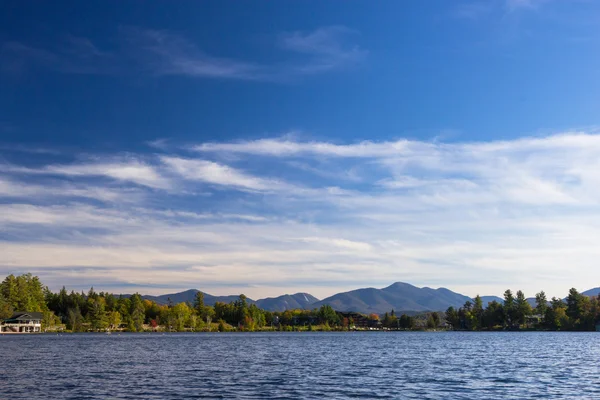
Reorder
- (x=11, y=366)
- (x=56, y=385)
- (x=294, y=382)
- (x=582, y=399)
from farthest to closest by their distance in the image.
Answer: (x=11, y=366)
(x=294, y=382)
(x=56, y=385)
(x=582, y=399)

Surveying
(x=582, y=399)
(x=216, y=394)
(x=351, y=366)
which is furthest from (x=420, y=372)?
(x=216, y=394)

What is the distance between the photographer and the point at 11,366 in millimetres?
73625

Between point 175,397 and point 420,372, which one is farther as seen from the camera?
point 420,372

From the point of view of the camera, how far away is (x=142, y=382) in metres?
57.1

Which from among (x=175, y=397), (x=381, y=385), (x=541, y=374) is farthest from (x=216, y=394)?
(x=541, y=374)

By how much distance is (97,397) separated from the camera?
46812 millimetres

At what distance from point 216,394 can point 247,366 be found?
28.7 metres

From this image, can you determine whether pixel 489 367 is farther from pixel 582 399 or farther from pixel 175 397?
pixel 175 397

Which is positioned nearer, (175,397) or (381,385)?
(175,397)

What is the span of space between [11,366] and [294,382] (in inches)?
1549

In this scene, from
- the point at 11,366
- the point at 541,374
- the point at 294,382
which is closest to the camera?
the point at 294,382

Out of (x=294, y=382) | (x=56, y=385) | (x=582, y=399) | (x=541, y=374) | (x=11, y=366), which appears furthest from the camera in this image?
(x=11, y=366)

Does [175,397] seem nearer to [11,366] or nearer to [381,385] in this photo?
[381,385]

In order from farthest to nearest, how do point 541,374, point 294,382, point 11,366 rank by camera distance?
point 11,366, point 541,374, point 294,382
